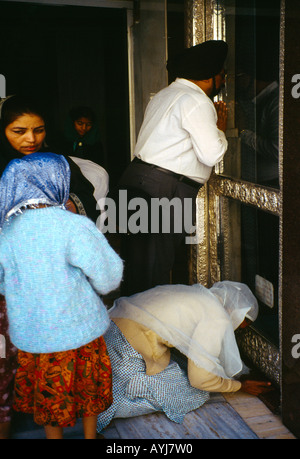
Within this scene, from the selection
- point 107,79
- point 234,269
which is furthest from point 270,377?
point 107,79

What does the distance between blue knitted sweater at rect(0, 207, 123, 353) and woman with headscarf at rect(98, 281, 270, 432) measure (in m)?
0.50

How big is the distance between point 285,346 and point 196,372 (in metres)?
0.41

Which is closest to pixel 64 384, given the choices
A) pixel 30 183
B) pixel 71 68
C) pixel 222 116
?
pixel 30 183

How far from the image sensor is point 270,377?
2.50m

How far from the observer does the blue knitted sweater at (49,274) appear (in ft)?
5.91

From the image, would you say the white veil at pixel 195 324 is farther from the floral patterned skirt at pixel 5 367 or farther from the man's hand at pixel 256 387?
the floral patterned skirt at pixel 5 367

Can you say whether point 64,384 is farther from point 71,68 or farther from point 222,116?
point 71,68

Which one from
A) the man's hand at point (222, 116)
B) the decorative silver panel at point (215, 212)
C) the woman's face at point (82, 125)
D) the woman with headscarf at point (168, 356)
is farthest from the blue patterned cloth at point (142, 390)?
the woman's face at point (82, 125)

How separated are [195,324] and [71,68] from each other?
16.5 ft

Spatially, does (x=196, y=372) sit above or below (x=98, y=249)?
below

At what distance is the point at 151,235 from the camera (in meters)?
2.89

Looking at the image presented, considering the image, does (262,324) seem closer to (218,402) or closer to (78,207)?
(218,402)

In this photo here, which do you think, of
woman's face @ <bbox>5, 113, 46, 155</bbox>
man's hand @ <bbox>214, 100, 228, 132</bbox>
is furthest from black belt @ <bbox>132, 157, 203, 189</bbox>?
woman's face @ <bbox>5, 113, 46, 155</bbox>

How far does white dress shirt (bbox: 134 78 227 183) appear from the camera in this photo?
8.45ft
